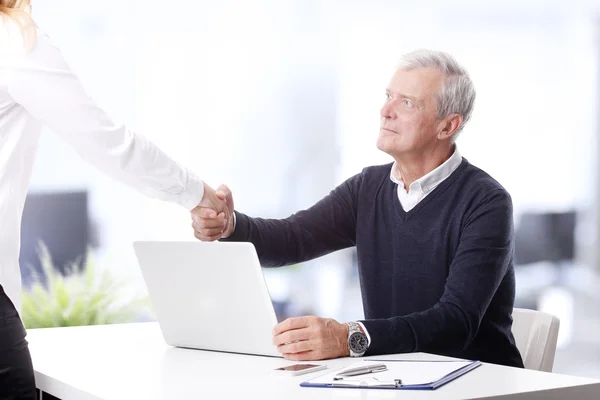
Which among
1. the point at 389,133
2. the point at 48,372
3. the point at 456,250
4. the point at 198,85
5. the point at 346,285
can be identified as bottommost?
the point at 346,285

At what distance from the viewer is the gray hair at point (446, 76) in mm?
2184

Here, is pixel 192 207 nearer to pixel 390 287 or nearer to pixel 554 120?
pixel 390 287

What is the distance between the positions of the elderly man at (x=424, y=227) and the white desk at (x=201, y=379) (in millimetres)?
340

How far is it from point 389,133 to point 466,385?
994mm

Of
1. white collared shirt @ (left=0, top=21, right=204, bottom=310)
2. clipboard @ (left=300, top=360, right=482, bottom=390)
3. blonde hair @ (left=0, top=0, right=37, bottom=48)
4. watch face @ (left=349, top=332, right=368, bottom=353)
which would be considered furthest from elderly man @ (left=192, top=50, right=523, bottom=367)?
blonde hair @ (left=0, top=0, right=37, bottom=48)

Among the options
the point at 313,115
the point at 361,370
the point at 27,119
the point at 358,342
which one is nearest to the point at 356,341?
the point at 358,342

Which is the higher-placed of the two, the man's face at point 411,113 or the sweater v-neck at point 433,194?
the man's face at point 411,113

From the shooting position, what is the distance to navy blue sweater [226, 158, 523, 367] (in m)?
1.79

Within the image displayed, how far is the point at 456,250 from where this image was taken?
2.04 metres

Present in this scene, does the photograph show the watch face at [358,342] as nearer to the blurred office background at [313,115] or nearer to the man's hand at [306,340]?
the man's hand at [306,340]

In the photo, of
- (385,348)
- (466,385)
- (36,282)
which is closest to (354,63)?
(36,282)

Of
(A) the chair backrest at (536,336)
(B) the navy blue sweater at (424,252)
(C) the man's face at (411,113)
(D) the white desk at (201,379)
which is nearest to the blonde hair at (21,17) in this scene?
(D) the white desk at (201,379)

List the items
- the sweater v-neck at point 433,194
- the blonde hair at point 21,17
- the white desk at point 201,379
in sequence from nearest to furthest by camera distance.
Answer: the white desk at point 201,379 → the blonde hair at point 21,17 → the sweater v-neck at point 433,194

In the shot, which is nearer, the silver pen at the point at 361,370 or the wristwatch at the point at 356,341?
the silver pen at the point at 361,370
